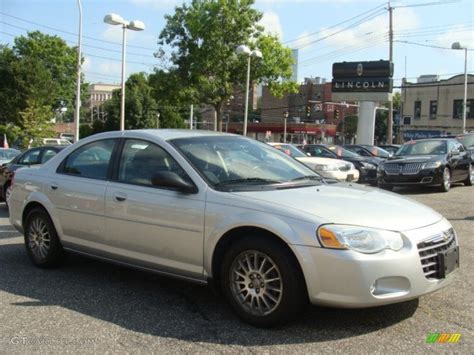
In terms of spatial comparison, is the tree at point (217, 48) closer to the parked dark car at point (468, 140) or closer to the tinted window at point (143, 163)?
Answer: the parked dark car at point (468, 140)

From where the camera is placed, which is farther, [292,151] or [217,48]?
[217,48]

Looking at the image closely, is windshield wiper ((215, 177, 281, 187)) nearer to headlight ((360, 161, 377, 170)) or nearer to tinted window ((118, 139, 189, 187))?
tinted window ((118, 139, 189, 187))

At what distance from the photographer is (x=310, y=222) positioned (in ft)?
13.1

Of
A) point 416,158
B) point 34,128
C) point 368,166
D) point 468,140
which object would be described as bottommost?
point 368,166

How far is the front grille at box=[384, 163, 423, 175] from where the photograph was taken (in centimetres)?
1441

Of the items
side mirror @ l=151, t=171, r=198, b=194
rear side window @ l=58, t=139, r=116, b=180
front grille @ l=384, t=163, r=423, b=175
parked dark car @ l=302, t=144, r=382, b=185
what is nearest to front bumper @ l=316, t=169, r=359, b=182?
front grille @ l=384, t=163, r=423, b=175

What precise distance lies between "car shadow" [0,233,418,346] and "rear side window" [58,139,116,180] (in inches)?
43.5

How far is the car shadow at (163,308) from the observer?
4109mm

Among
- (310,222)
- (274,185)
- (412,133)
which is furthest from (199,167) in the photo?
(412,133)

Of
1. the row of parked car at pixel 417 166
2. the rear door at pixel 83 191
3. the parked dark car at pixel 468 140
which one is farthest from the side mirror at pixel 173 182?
the parked dark car at pixel 468 140

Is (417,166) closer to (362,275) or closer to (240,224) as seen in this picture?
(240,224)

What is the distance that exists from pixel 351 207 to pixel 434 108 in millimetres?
68293

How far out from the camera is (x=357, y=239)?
3.89 metres

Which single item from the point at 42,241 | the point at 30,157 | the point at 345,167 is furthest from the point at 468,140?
the point at 42,241
